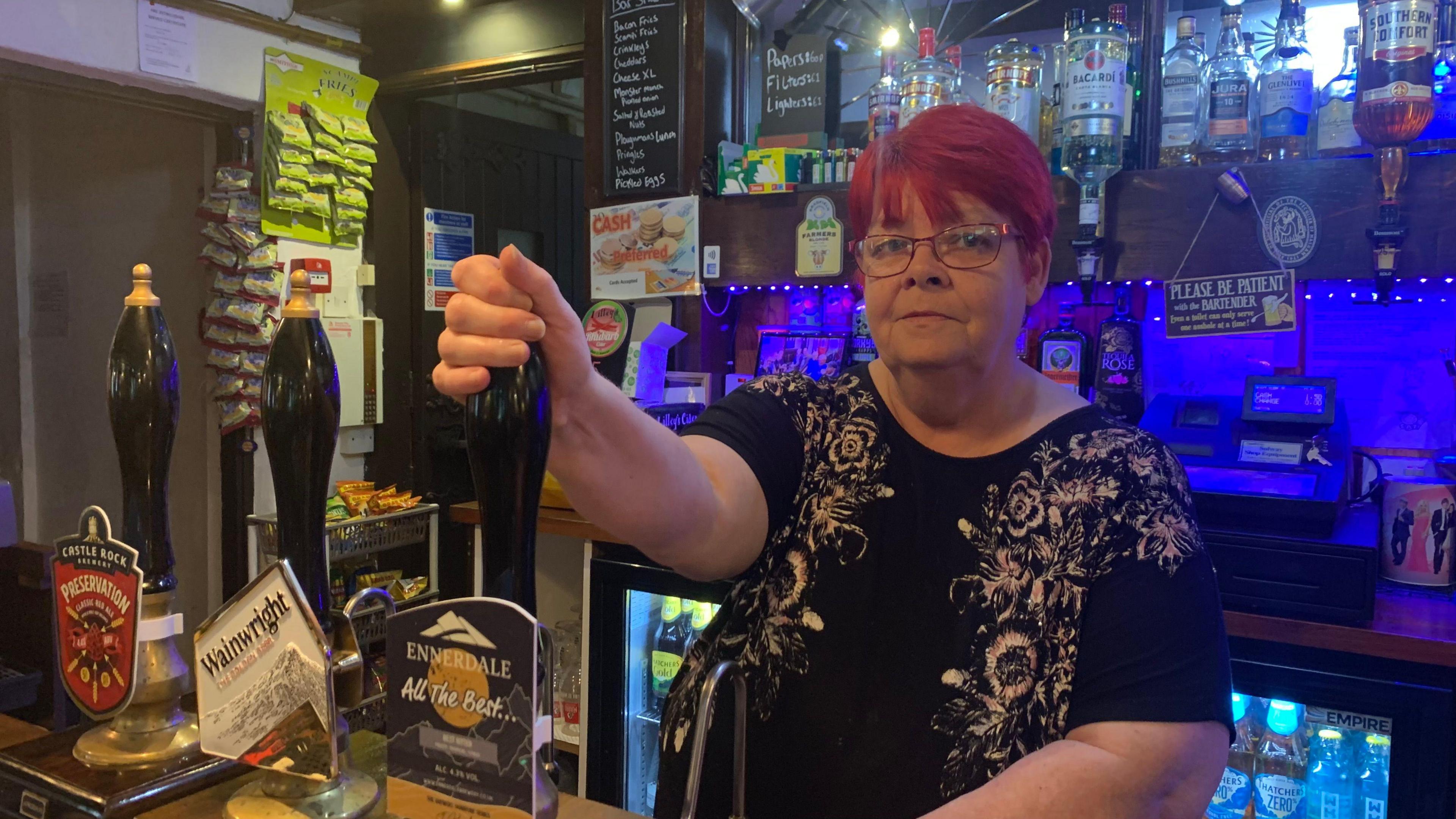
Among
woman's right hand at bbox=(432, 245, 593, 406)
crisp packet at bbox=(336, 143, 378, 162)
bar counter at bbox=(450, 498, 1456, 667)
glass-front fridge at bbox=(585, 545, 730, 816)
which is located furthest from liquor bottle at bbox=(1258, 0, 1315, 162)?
crisp packet at bbox=(336, 143, 378, 162)

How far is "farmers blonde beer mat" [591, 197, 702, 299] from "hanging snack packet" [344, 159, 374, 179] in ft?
3.79

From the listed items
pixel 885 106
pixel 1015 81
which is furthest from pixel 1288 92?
pixel 885 106

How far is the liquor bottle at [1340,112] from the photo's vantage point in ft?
6.30

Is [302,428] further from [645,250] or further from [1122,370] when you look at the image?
[645,250]

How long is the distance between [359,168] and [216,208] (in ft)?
1.71

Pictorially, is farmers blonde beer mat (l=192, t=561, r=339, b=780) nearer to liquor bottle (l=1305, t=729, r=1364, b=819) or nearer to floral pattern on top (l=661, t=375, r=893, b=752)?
floral pattern on top (l=661, t=375, r=893, b=752)

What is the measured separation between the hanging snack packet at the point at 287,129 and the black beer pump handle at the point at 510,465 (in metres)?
3.16

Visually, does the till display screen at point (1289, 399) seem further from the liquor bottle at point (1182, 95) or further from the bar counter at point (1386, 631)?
the liquor bottle at point (1182, 95)

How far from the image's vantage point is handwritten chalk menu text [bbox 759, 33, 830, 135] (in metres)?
2.60

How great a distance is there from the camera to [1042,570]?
1.00 metres

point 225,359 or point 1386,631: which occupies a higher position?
point 225,359

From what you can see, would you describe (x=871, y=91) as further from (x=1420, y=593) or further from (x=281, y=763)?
(x=281, y=763)

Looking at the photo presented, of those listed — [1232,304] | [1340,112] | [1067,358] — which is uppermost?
[1340,112]

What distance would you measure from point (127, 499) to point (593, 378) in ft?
1.75
